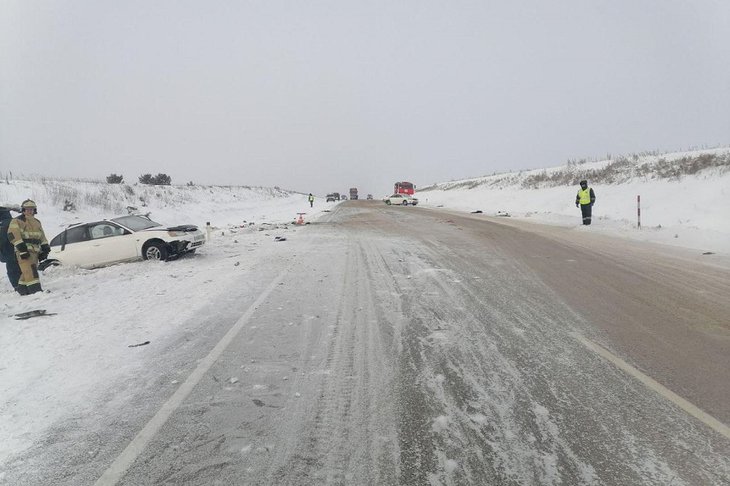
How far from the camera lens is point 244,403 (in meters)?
3.44

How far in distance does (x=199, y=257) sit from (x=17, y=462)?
882 cm

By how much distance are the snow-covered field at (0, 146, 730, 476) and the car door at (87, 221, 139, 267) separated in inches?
29.6

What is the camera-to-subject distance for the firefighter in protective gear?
310 inches

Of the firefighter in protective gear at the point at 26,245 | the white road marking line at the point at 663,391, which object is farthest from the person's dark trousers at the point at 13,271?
the white road marking line at the point at 663,391

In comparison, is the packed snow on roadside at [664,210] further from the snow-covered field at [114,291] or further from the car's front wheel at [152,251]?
the car's front wheel at [152,251]

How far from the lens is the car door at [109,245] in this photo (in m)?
10.8

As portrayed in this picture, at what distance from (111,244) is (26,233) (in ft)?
9.21

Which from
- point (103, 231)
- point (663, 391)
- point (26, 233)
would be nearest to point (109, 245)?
point (103, 231)

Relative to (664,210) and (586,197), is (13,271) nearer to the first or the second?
(586,197)

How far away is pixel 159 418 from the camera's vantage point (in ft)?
10.6

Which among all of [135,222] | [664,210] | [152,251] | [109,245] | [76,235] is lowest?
[664,210]

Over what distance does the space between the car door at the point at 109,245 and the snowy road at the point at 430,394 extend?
571 cm

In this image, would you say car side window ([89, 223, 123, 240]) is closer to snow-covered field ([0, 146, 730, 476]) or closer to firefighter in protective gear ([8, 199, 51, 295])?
snow-covered field ([0, 146, 730, 476])

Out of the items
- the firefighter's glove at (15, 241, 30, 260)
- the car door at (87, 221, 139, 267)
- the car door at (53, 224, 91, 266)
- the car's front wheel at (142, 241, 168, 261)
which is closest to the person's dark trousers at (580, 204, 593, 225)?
the car's front wheel at (142, 241, 168, 261)
